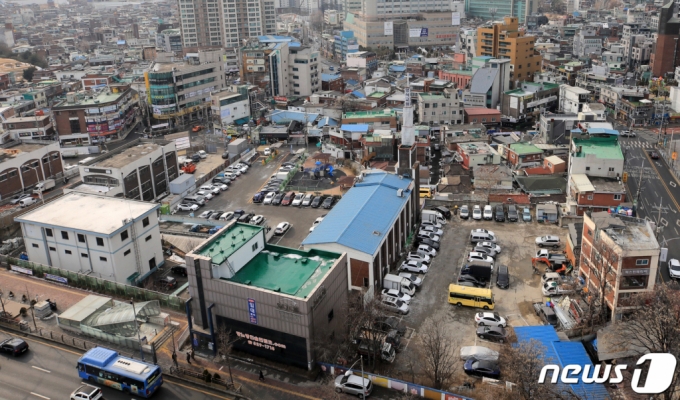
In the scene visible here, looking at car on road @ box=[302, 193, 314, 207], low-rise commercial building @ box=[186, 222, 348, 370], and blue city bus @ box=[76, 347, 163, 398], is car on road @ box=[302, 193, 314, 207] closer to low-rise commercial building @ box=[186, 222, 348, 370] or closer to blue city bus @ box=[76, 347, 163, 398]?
low-rise commercial building @ box=[186, 222, 348, 370]

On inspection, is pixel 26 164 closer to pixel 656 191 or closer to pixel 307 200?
pixel 307 200

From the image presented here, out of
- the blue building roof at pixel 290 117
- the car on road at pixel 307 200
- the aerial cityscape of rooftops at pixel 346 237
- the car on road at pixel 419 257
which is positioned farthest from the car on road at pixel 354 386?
the blue building roof at pixel 290 117

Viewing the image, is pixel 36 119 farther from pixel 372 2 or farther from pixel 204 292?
pixel 372 2

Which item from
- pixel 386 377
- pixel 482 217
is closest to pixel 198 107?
pixel 482 217

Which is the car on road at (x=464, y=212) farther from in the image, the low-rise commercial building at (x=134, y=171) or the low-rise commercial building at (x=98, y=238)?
the low-rise commercial building at (x=134, y=171)

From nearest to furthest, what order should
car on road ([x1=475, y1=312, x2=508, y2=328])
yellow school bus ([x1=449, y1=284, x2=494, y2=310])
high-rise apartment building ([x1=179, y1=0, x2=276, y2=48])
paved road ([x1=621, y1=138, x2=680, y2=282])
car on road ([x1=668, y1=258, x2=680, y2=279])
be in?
car on road ([x1=475, y1=312, x2=508, y2=328]) → yellow school bus ([x1=449, y1=284, x2=494, y2=310]) → car on road ([x1=668, y1=258, x2=680, y2=279]) → paved road ([x1=621, y1=138, x2=680, y2=282]) → high-rise apartment building ([x1=179, y1=0, x2=276, y2=48])

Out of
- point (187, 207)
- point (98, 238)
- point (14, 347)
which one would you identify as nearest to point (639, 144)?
point (187, 207)

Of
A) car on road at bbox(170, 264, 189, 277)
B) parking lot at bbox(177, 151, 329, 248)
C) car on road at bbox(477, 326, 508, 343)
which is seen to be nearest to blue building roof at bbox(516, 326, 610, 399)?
car on road at bbox(477, 326, 508, 343)
